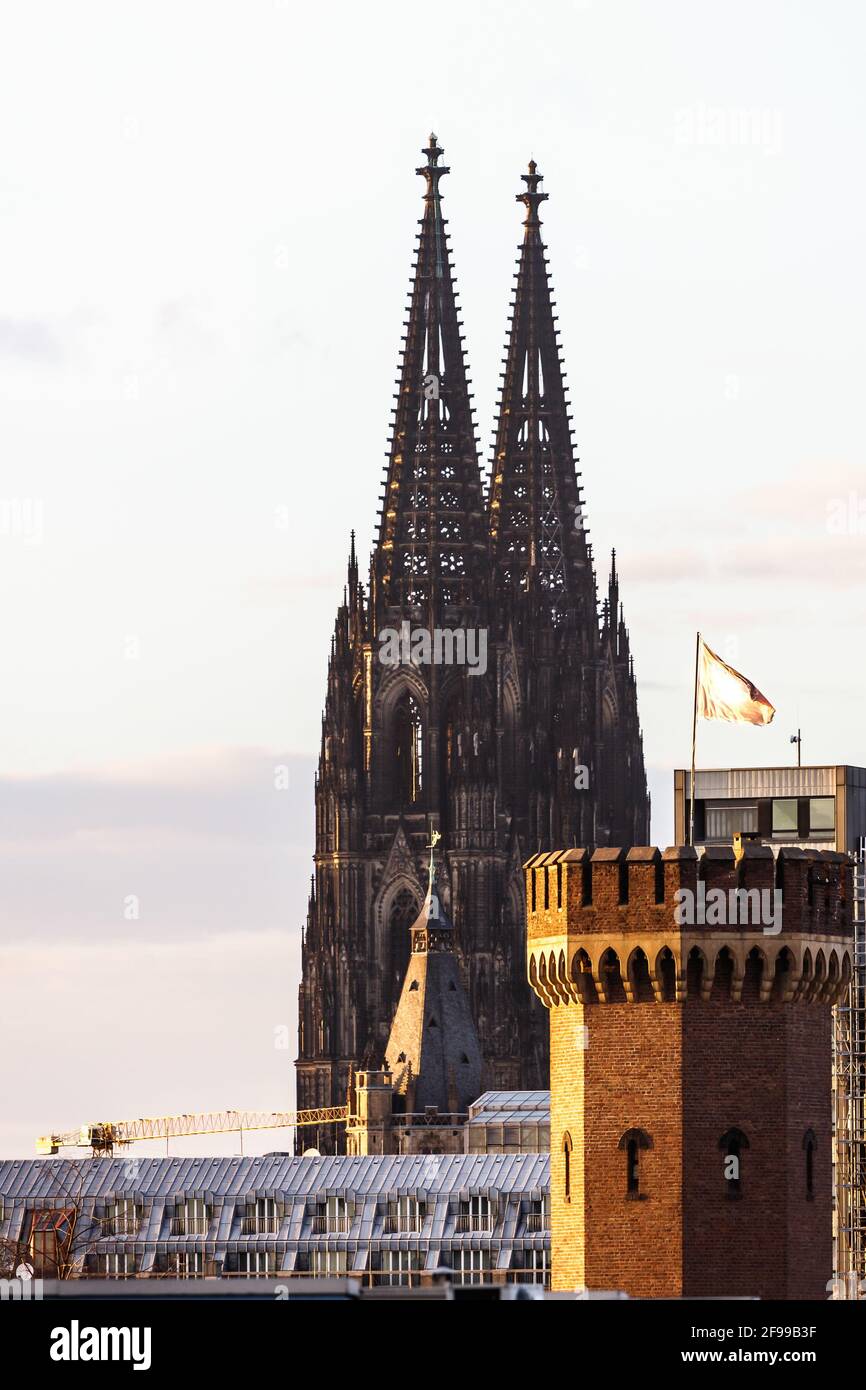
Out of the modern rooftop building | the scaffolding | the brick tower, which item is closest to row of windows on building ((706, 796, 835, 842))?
the modern rooftop building

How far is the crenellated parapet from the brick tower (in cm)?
3

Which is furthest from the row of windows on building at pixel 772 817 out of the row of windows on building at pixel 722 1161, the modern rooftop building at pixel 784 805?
the row of windows on building at pixel 722 1161

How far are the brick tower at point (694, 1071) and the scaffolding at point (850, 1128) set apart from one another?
7565cm

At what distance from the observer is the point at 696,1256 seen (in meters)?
80.6

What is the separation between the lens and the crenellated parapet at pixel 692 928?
80750mm

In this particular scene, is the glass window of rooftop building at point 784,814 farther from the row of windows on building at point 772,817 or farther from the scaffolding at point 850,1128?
the scaffolding at point 850,1128

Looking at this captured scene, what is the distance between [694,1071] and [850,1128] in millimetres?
80215

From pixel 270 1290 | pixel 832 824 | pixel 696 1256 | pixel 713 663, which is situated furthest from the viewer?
pixel 832 824
